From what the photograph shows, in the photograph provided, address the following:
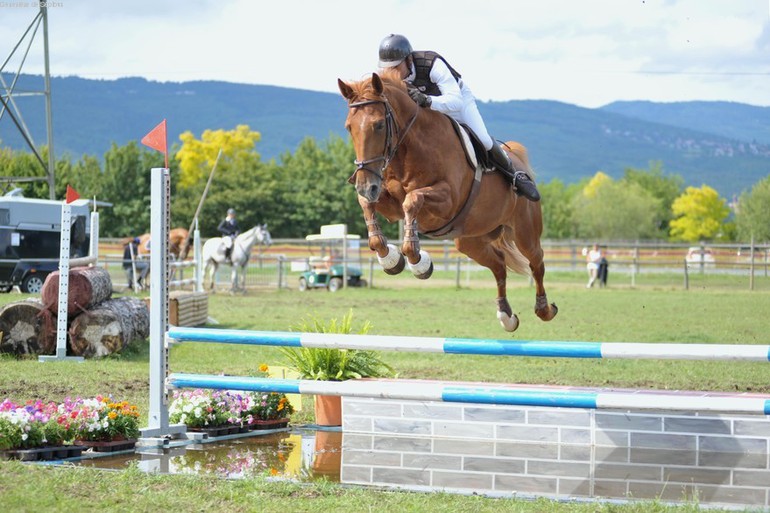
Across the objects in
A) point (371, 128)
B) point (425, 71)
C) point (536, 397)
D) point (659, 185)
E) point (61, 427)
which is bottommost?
point (61, 427)

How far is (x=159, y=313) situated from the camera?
18.8 feet

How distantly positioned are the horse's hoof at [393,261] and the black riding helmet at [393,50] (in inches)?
46.9

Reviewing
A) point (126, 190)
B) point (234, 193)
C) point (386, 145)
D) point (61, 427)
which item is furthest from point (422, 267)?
point (126, 190)

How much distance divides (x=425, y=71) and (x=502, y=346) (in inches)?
79.7

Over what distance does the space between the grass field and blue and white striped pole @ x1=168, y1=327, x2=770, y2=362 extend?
76 centimetres

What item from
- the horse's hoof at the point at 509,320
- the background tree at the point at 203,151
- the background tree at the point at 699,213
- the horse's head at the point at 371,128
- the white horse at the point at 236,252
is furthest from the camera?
the background tree at the point at 699,213

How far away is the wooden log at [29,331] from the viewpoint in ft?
32.5

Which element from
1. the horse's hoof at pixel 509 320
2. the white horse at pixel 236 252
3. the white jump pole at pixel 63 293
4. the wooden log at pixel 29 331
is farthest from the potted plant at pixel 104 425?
the white horse at pixel 236 252

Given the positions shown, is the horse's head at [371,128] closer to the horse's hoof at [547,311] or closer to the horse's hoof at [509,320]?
the horse's hoof at [509,320]

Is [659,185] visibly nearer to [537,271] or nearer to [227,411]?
[537,271]

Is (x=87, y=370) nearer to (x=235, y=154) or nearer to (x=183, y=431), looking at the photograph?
(x=183, y=431)

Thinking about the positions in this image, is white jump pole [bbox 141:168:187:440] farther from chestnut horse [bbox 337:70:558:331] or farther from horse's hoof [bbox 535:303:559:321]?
horse's hoof [bbox 535:303:559:321]

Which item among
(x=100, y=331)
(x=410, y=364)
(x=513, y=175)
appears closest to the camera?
(x=513, y=175)

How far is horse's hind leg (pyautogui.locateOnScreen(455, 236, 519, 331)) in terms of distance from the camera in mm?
6645
